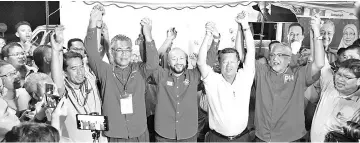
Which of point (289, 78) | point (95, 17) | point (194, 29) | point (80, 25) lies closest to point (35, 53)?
point (80, 25)

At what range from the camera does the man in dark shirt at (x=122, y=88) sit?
364cm

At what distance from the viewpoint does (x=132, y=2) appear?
4801 millimetres

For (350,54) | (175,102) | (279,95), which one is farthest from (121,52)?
(350,54)

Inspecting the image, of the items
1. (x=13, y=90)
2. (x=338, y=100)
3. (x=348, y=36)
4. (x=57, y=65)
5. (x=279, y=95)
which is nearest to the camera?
(x=57, y=65)

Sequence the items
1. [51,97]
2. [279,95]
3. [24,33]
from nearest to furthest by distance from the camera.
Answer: [51,97]
[279,95]
[24,33]

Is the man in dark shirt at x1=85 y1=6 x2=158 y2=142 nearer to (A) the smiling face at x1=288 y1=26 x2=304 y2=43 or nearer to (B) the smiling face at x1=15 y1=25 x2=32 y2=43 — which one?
(B) the smiling face at x1=15 y1=25 x2=32 y2=43

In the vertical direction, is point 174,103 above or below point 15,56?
below

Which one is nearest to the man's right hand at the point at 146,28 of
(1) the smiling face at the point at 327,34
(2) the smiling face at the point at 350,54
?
(2) the smiling face at the point at 350,54

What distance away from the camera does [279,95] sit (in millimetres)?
3736

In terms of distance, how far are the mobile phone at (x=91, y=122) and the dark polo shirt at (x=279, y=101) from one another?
1.50 metres

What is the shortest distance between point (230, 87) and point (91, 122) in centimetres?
134

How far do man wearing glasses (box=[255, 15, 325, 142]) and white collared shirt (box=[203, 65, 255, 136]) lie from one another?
5.6 inches

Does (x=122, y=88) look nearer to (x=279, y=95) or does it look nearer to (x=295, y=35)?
(x=279, y=95)

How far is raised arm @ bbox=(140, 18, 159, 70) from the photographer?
356 cm
